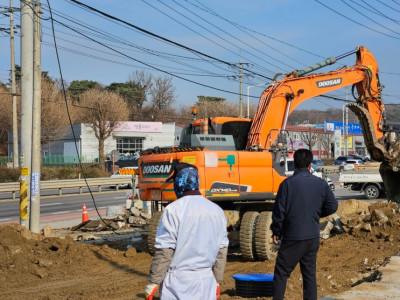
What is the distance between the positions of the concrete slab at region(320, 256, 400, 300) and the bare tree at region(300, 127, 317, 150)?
250 feet

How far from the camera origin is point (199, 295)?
4.13m

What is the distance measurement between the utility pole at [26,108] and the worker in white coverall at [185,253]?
1023cm

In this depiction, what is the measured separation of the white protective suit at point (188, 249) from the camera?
13.6 feet

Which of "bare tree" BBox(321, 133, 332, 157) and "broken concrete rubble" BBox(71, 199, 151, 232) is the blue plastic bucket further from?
"bare tree" BBox(321, 133, 332, 157)

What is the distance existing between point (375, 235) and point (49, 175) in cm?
3356

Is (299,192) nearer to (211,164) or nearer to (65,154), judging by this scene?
(211,164)

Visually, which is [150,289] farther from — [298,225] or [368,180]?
[368,180]

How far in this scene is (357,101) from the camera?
15875mm

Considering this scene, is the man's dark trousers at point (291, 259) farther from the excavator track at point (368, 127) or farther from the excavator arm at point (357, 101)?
→ the excavator track at point (368, 127)

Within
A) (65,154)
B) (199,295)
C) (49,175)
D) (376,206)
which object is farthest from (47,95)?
(199,295)

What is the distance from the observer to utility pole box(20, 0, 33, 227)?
45.4 feet

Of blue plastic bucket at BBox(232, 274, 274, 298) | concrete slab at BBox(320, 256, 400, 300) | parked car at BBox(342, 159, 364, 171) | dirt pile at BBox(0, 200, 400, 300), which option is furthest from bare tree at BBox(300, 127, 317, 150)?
blue plastic bucket at BBox(232, 274, 274, 298)

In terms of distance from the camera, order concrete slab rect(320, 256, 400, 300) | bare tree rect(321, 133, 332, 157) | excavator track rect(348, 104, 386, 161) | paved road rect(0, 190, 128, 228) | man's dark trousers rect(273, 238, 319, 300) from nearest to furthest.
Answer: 1. man's dark trousers rect(273, 238, 319, 300)
2. concrete slab rect(320, 256, 400, 300)
3. excavator track rect(348, 104, 386, 161)
4. paved road rect(0, 190, 128, 228)
5. bare tree rect(321, 133, 332, 157)

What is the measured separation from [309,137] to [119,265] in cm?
7839
